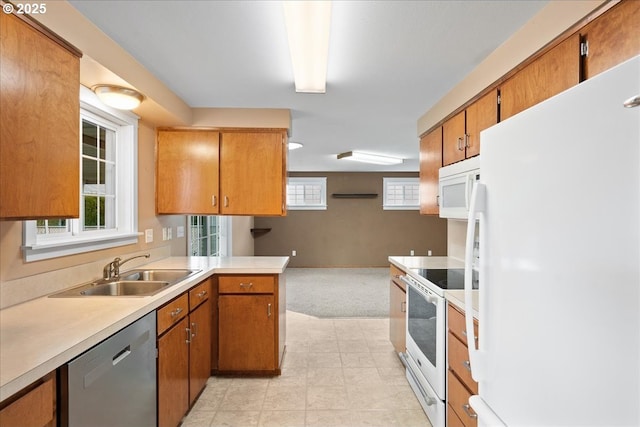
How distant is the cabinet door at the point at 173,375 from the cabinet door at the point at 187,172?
4.14 feet

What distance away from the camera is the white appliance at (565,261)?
1.90 ft

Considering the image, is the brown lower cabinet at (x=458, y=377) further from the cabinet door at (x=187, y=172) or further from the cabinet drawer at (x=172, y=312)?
the cabinet door at (x=187, y=172)

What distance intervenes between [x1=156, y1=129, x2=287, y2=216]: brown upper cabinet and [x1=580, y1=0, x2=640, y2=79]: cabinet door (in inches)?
87.6

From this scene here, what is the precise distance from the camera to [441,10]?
1.48 metres

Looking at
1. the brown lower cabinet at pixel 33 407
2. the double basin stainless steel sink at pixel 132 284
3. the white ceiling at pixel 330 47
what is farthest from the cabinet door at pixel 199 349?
the white ceiling at pixel 330 47

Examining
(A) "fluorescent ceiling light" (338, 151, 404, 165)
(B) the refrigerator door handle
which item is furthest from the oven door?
(A) "fluorescent ceiling light" (338, 151, 404, 165)

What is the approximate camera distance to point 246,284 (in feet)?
8.07

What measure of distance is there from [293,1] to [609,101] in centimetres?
118

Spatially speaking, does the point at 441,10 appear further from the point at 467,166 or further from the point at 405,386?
the point at 405,386

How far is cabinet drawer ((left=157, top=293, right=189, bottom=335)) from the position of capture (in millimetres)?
1651

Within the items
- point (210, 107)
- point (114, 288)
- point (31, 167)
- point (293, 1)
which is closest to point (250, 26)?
point (293, 1)

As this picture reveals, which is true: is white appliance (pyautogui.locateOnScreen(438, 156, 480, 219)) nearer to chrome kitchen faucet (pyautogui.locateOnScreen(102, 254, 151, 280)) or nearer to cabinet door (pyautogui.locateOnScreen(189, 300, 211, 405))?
cabinet door (pyautogui.locateOnScreen(189, 300, 211, 405))

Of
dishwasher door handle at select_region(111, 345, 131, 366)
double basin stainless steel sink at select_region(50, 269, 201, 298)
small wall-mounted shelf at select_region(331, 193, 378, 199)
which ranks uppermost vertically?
small wall-mounted shelf at select_region(331, 193, 378, 199)

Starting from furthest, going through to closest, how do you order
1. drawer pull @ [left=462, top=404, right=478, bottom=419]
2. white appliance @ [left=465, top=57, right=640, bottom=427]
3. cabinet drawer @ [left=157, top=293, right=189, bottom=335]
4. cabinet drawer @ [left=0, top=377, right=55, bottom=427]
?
cabinet drawer @ [left=157, top=293, right=189, bottom=335] → drawer pull @ [left=462, top=404, right=478, bottom=419] → cabinet drawer @ [left=0, top=377, right=55, bottom=427] → white appliance @ [left=465, top=57, right=640, bottom=427]
